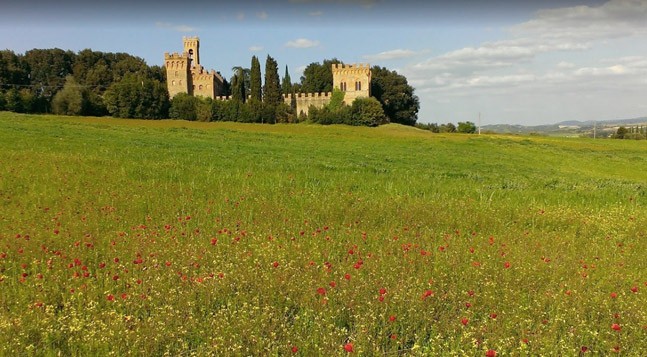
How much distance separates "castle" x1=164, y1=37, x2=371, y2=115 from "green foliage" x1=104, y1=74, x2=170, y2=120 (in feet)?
57.3

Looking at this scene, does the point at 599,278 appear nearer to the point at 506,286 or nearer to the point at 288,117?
the point at 506,286

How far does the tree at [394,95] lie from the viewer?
111062 mm

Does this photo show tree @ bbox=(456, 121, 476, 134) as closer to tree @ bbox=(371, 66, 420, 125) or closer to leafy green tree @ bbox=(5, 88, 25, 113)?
tree @ bbox=(371, 66, 420, 125)

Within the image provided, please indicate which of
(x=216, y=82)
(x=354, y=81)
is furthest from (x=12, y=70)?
(x=354, y=81)

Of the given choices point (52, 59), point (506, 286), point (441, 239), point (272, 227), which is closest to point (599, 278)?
point (506, 286)

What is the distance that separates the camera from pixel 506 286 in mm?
5449

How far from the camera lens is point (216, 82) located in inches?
4124

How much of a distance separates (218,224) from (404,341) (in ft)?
14.5

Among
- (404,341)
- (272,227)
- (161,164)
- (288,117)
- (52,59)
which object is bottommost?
(404,341)

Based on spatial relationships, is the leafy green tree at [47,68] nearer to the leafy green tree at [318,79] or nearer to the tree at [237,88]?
the tree at [237,88]

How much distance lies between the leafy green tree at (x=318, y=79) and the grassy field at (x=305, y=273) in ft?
338

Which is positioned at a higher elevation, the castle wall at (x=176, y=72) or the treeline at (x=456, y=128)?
the castle wall at (x=176, y=72)

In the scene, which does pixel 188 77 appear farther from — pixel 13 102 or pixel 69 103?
pixel 13 102

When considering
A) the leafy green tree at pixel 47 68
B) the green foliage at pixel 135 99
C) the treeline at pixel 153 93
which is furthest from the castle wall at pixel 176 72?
the leafy green tree at pixel 47 68
